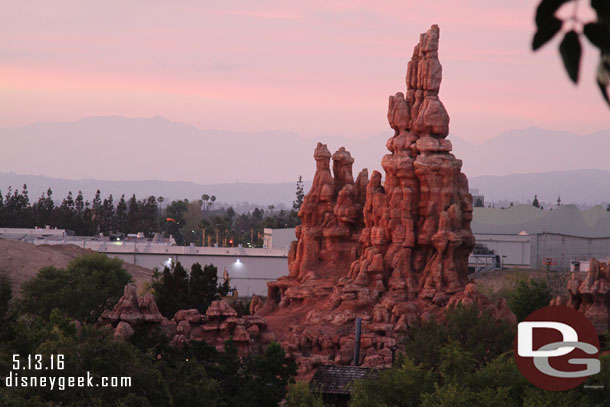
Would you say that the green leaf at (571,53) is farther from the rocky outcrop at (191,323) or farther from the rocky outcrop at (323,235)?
the rocky outcrop at (323,235)

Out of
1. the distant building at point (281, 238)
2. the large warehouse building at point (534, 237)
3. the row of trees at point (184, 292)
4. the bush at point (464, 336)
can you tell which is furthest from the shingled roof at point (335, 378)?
the distant building at point (281, 238)

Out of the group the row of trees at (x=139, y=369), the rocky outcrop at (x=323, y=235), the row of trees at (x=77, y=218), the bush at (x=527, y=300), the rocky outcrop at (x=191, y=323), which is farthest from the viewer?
the row of trees at (x=77, y=218)

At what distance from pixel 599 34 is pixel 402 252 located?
171ft

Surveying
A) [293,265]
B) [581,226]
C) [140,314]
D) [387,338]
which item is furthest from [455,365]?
[581,226]

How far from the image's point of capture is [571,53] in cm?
331

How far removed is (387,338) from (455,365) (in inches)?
618

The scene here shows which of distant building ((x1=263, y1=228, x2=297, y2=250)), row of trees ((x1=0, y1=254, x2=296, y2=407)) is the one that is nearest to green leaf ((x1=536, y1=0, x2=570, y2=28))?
row of trees ((x1=0, y1=254, x2=296, y2=407))

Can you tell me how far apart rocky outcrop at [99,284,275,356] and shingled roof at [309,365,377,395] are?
7.17 m

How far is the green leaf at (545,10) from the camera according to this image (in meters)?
3.25

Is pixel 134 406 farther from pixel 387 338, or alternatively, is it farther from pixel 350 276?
pixel 350 276

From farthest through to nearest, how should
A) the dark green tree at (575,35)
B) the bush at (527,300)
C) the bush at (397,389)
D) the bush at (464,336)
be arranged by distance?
the bush at (527,300), the bush at (464,336), the bush at (397,389), the dark green tree at (575,35)

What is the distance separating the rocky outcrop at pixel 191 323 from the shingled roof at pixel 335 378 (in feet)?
23.5

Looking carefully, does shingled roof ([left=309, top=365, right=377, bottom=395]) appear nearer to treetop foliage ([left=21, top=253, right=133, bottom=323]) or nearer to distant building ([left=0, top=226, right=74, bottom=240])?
treetop foliage ([left=21, top=253, right=133, bottom=323])

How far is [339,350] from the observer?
51.0 metres
